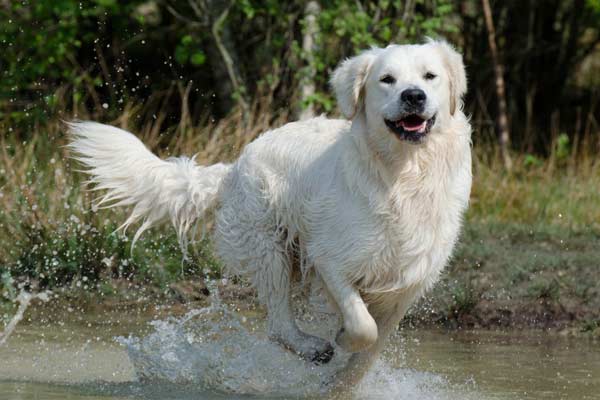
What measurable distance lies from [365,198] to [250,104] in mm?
7098

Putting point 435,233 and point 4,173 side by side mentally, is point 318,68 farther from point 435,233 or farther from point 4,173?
point 435,233

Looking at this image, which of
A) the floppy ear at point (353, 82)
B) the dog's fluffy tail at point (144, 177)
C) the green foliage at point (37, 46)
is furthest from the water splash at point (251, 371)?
the green foliage at point (37, 46)

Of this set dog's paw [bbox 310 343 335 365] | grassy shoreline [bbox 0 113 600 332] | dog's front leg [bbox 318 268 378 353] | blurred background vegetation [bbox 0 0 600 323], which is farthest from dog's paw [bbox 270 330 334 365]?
blurred background vegetation [bbox 0 0 600 323]

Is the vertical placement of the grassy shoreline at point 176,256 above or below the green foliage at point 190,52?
below

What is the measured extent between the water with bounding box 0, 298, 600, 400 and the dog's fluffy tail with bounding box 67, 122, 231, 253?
24.5 inches

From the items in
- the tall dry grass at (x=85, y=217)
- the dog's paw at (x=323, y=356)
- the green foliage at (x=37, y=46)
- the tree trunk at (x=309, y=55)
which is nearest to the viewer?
the dog's paw at (x=323, y=356)

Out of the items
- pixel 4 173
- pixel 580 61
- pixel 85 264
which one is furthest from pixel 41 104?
pixel 580 61

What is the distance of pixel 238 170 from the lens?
6.11m

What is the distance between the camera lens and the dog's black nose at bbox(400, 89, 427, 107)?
5.06 metres

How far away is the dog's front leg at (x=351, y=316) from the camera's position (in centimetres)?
532

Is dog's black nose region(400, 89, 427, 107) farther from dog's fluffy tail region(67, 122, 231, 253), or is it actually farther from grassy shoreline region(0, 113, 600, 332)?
grassy shoreline region(0, 113, 600, 332)

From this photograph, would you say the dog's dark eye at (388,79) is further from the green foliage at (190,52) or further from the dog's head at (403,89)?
the green foliage at (190,52)

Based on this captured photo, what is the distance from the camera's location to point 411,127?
5152 millimetres

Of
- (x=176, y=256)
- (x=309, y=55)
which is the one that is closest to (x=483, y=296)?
(x=176, y=256)
